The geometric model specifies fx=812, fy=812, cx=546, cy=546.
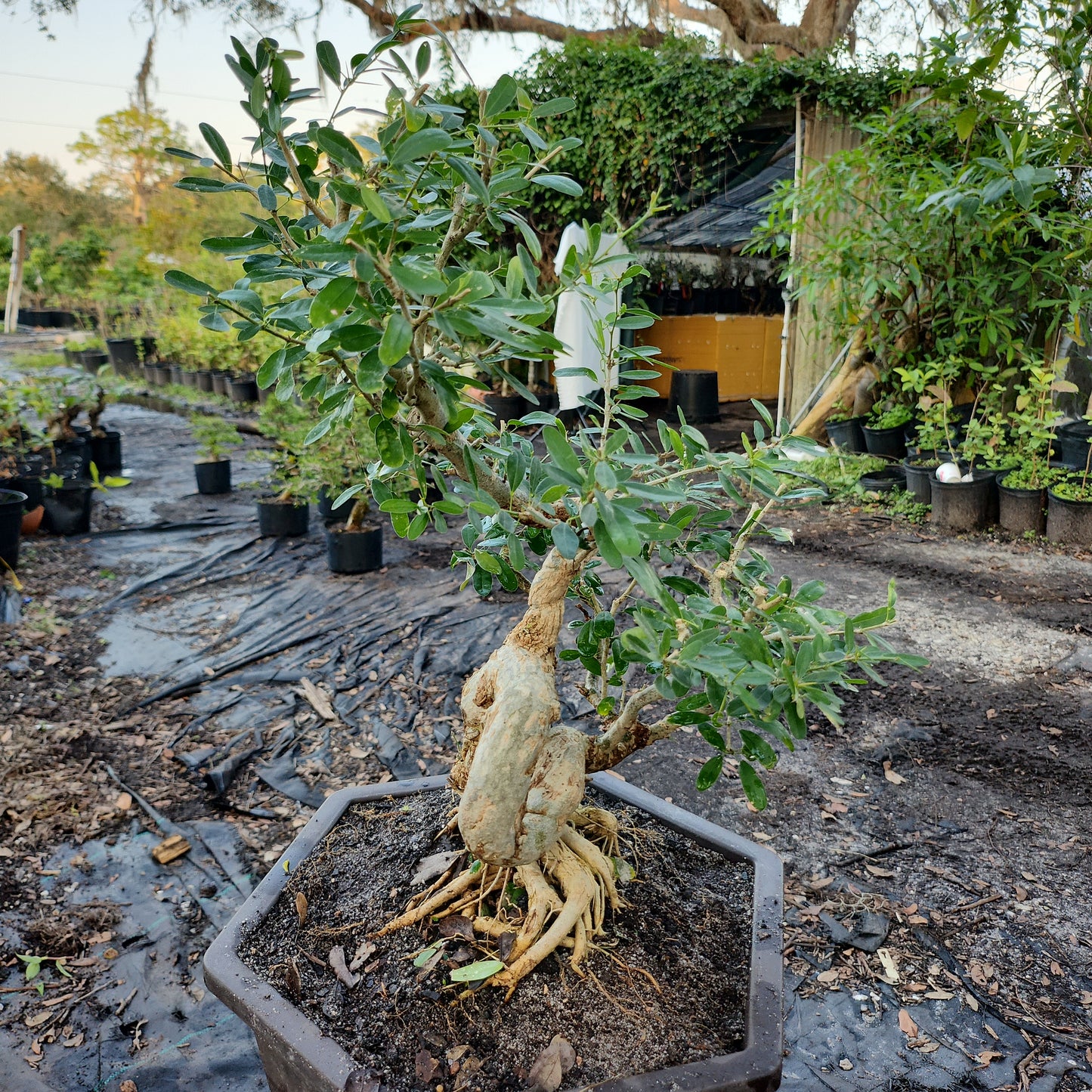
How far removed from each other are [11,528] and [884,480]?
17.1ft

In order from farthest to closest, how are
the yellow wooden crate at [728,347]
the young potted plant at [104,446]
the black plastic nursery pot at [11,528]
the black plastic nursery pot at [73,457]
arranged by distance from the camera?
the yellow wooden crate at [728,347]
the young potted plant at [104,446]
the black plastic nursery pot at [73,457]
the black plastic nursery pot at [11,528]

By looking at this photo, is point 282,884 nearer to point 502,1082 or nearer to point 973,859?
point 502,1082

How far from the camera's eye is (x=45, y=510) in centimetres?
485

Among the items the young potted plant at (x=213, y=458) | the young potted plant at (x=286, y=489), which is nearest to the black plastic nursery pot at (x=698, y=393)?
the young potted plant at (x=213, y=458)

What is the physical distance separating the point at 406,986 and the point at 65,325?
18219 millimetres

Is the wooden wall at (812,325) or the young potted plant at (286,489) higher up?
the wooden wall at (812,325)

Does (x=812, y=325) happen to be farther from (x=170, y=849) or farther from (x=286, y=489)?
(x=170, y=849)

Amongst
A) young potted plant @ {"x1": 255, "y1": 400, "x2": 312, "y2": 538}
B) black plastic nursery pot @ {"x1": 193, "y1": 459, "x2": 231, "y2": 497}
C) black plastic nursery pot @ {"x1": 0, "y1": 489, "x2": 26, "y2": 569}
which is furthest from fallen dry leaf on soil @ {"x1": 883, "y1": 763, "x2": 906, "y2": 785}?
black plastic nursery pot @ {"x1": 193, "y1": 459, "x2": 231, "y2": 497}

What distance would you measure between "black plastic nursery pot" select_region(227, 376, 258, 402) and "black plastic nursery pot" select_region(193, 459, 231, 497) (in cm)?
399

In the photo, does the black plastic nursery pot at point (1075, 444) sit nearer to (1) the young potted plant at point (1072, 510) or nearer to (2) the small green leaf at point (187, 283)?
(1) the young potted plant at point (1072, 510)

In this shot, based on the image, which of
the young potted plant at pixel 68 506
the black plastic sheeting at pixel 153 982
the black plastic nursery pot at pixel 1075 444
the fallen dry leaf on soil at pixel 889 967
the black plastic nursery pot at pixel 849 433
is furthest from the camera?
the black plastic nursery pot at pixel 849 433

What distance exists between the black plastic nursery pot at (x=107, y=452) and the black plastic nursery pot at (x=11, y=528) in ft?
7.62

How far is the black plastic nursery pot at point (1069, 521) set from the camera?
14.5ft

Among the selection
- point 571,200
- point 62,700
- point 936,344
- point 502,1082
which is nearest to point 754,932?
point 502,1082
